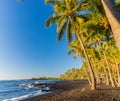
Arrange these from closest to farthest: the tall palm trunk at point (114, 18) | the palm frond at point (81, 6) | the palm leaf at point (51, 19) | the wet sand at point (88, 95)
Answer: the tall palm trunk at point (114, 18)
the wet sand at point (88, 95)
the palm frond at point (81, 6)
the palm leaf at point (51, 19)

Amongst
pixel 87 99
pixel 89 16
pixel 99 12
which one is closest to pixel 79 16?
pixel 89 16

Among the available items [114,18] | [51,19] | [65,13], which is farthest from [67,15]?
[114,18]

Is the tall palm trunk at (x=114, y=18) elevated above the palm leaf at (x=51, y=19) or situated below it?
below

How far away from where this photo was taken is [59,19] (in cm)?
→ 2622

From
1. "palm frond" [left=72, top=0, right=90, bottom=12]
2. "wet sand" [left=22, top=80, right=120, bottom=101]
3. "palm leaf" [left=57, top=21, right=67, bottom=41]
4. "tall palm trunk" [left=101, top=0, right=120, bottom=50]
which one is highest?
"palm frond" [left=72, top=0, right=90, bottom=12]

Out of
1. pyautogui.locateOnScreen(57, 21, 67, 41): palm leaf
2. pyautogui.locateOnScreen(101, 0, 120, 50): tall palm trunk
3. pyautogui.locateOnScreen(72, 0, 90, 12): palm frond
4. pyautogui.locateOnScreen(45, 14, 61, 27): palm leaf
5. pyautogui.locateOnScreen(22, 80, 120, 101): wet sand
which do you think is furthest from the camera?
pyautogui.locateOnScreen(57, 21, 67, 41): palm leaf

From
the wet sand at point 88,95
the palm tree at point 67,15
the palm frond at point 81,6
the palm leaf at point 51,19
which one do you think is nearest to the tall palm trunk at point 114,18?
the wet sand at point 88,95

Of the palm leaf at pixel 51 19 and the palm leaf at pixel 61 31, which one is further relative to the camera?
the palm leaf at pixel 61 31

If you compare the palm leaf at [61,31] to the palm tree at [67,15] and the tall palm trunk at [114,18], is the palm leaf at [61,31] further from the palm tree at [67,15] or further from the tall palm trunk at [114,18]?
the tall palm trunk at [114,18]

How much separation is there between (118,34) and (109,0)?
3.22 ft

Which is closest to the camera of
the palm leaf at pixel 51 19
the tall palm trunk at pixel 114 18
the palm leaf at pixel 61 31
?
the tall palm trunk at pixel 114 18

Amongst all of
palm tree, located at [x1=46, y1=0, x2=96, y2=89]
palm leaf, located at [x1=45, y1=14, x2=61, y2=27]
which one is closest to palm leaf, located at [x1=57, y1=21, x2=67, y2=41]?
palm tree, located at [x1=46, y1=0, x2=96, y2=89]

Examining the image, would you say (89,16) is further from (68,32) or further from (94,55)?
(94,55)

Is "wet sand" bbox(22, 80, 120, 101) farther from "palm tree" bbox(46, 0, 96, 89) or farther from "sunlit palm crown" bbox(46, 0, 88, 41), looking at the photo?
"sunlit palm crown" bbox(46, 0, 88, 41)
